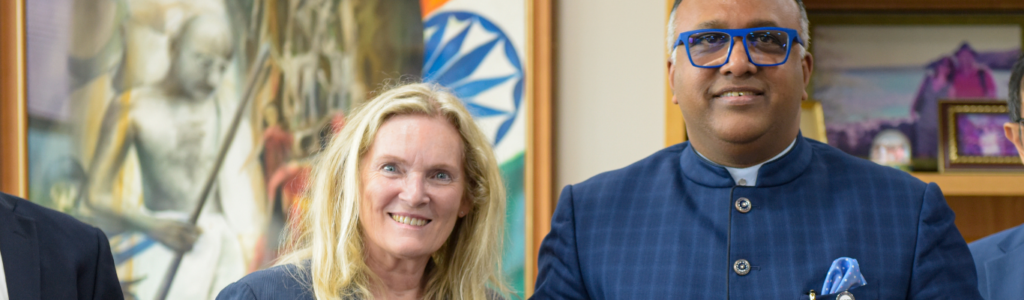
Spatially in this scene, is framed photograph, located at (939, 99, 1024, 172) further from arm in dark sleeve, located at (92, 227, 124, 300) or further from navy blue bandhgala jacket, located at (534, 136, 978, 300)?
arm in dark sleeve, located at (92, 227, 124, 300)

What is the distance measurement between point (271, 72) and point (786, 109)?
1396mm

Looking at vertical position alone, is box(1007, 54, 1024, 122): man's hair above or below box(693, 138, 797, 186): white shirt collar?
above

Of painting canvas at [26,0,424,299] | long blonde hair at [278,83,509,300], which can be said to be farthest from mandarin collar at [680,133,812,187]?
painting canvas at [26,0,424,299]

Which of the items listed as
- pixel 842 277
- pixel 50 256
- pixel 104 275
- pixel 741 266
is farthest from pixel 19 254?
pixel 842 277

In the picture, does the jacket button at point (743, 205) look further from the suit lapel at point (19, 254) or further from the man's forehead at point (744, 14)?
the suit lapel at point (19, 254)

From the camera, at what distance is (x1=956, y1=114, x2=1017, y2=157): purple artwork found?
2.05 meters

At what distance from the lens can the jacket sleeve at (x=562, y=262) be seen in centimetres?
124

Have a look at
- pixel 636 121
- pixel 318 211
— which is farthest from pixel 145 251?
pixel 636 121

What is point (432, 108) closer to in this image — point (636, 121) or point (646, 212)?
point (646, 212)

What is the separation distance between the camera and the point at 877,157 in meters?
2.11

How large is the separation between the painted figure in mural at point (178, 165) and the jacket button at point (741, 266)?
4.61 feet

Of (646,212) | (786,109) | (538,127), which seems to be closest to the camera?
(786,109)

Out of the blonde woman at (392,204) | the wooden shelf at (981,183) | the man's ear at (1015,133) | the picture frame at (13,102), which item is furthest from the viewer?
the picture frame at (13,102)

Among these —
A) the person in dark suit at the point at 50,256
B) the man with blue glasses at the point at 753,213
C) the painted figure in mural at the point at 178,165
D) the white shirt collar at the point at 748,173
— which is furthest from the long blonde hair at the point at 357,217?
the painted figure in mural at the point at 178,165
